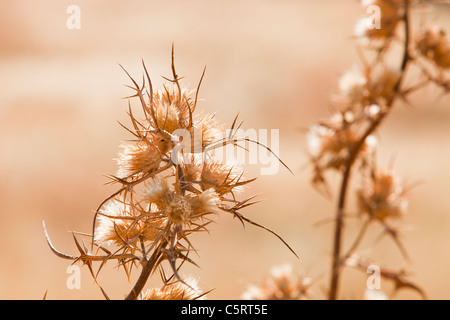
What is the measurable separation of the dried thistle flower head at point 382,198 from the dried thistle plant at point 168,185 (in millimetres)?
767

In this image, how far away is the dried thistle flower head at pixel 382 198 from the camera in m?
1.26

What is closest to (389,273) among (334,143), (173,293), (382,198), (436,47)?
(382,198)

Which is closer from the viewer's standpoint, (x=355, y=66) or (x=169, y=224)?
(x=169, y=224)

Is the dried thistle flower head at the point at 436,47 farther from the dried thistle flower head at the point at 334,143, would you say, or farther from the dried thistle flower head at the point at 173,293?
the dried thistle flower head at the point at 173,293

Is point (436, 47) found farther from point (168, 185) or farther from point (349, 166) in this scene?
point (168, 185)

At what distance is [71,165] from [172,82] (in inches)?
96.9

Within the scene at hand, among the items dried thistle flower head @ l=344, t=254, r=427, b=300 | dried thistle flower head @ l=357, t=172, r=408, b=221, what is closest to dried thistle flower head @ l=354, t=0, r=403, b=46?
dried thistle flower head @ l=357, t=172, r=408, b=221

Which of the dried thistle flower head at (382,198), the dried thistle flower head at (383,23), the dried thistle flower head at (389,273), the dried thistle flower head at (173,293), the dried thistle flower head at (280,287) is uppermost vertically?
the dried thistle flower head at (383,23)

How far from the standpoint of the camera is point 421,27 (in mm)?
1227

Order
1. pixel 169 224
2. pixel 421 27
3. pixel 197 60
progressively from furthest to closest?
pixel 197 60
pixel 421 27
pixel 169 224

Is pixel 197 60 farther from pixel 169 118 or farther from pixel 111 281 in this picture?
pixel 169 118

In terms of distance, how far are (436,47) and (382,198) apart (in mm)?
337

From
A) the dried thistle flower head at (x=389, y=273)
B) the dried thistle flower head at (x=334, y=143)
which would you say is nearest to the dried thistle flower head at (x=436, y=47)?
the dried thistle flower head at (x=334, y=143)
